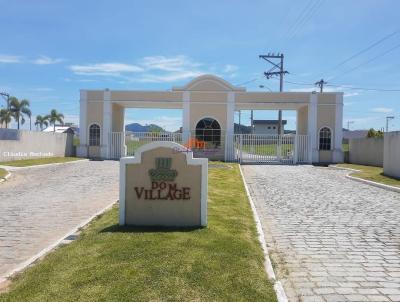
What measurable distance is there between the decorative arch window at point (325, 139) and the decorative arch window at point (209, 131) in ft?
22.8

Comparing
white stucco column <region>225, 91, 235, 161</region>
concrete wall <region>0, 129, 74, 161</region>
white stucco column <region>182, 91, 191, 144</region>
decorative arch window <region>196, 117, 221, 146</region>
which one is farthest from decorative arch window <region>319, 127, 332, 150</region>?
concrete wall <region>0, 129, 74, 161</region>

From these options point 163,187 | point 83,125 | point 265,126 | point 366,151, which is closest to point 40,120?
point 265,126

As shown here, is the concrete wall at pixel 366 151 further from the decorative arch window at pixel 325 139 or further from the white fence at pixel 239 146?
the white fence at pixel 239 146

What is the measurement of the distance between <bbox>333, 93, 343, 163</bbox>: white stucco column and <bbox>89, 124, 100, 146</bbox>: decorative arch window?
53.6 feet

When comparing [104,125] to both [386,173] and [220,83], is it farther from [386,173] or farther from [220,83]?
[386,173]

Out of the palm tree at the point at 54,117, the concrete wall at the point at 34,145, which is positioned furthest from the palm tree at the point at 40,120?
the concrete wall at the point at 34,145

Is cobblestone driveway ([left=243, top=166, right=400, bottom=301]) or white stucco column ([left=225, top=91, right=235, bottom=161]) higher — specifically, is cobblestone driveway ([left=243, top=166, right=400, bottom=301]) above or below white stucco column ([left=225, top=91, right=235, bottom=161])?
below

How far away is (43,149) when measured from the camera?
84.9 feet

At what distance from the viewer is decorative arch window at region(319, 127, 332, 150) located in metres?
27.8

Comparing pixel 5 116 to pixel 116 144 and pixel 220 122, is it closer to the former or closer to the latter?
pixel 116 144

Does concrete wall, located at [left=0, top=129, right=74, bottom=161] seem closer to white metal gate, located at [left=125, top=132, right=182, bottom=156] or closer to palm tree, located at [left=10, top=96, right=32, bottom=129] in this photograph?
white metal gate, located at [left=125, top=132, right=182, bottom=156]

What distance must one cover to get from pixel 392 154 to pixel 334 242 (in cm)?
1212

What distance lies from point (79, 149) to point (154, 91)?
6752 mm

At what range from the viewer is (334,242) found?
6535 mm
